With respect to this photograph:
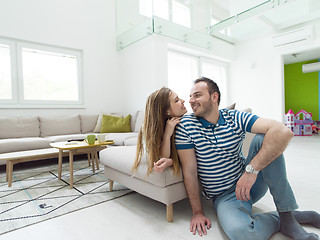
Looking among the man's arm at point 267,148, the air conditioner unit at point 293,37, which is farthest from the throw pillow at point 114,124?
the air conditioner unit at point 293,37

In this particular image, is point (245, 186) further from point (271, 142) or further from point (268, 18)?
point (268, 18)

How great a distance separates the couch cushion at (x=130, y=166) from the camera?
1300 millimetres

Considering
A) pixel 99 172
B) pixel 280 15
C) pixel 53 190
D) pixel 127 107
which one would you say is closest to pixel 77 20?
pixel 127 107

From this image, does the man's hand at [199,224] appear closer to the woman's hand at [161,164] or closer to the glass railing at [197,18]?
the woman's hand at [161,164]

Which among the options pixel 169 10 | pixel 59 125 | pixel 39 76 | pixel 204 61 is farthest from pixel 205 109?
pixel 204 61

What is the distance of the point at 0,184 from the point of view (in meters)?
2.21

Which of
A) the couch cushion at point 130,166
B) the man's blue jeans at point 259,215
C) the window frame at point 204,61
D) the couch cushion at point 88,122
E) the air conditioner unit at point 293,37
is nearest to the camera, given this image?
the man's blue jeans at point 259,215

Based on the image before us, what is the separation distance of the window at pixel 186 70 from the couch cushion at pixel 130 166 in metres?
3.12

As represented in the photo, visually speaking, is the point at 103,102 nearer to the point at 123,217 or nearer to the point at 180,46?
the point at 180,46

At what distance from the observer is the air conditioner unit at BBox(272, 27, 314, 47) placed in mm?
4688

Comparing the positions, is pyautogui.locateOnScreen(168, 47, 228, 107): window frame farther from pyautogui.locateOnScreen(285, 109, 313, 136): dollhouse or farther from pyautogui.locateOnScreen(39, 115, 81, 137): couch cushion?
pyautogui.locateOnScreen(39, 115, 81, 137): couch cushion

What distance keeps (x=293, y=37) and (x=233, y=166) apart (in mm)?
5099

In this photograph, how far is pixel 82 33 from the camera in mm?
4340

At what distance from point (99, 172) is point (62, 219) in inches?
46.0
